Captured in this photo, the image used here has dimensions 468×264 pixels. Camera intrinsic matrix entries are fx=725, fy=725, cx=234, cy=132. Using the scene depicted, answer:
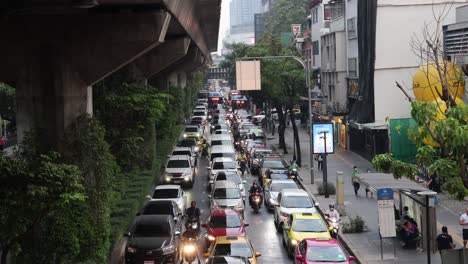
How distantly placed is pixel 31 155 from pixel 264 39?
1734 inches

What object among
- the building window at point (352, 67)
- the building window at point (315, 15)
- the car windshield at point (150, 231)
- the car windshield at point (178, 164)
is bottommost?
the car windshield at point (150, 231)

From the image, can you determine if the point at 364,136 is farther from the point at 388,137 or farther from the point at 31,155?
the point at 31,155

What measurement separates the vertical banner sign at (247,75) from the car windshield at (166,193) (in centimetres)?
1069

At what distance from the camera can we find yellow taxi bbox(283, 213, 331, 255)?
2267 centimetres

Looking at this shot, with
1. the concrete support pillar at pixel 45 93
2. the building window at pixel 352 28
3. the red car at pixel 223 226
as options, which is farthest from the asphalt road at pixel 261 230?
the building window at pixel 352 28

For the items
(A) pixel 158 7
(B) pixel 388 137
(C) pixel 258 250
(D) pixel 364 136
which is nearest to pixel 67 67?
(A) pixel 158 7

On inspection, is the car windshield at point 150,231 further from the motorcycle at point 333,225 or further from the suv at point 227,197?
the suv at point 227,197

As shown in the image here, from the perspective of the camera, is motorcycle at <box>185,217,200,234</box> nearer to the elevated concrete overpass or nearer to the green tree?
the elevated concrete overpass

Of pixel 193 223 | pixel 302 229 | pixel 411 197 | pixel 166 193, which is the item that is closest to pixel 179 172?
pixel 166 193

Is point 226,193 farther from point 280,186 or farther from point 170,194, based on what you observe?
point 280,186

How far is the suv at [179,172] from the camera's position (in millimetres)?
37438

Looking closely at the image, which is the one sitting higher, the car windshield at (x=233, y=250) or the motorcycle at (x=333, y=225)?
the car windshield at (x=233, y=250)

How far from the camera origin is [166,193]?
29812 mm

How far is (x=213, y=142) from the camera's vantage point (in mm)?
50031
